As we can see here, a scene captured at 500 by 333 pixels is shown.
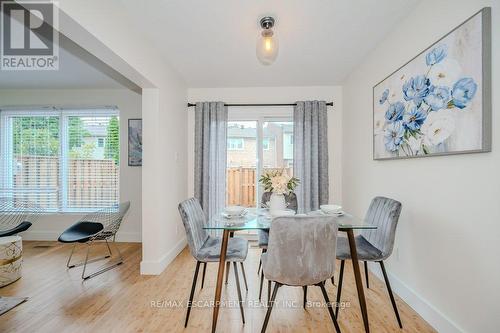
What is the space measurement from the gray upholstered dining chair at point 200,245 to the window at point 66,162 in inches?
96.0

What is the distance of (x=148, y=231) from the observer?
2.73 m

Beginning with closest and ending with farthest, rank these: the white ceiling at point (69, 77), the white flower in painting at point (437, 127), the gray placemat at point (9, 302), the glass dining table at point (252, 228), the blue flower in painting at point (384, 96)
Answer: the white flower in painting at point (437, 127) < the glass dining table at point (252, 228) < the gray placemat at point (9, 302) < the blue flower in painting at point (384, 96) < the white ceiling at point (69, 77)

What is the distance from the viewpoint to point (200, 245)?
80.3 inches

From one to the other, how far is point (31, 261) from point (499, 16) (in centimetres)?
494

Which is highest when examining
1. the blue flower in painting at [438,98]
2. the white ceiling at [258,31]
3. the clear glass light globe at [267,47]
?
the white ceiling at [258,31]

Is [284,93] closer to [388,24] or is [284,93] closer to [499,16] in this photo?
[388,24]

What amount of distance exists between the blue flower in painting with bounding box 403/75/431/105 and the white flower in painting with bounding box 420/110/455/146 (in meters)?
0.18

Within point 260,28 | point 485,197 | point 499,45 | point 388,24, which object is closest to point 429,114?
point 499,45

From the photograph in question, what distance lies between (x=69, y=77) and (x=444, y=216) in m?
4.54

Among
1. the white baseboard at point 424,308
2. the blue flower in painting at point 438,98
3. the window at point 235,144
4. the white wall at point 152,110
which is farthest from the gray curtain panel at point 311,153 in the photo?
the blue flower in painting at point 438,98

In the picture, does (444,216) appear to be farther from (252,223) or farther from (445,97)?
(252,223)

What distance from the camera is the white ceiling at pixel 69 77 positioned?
2859 mm

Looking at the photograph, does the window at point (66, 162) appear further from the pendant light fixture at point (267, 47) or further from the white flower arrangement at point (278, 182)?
the pendant light fixture at point (267, 47)

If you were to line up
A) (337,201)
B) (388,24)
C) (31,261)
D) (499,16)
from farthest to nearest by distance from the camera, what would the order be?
(337,201)
(31,261)
(388,24)
(499,16)
